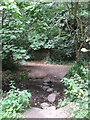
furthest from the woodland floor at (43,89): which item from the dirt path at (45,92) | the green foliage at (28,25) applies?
the green foliage at (28,25)

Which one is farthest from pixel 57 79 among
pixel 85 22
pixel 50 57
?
pixel 50 57

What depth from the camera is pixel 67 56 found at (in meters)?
5.71

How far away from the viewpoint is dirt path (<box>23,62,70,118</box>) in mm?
1942

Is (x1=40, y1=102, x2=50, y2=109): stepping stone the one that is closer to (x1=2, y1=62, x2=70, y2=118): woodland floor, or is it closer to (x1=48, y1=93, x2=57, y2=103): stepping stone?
(x1=2, y1=62, x2=70, y2=118): woodland floor

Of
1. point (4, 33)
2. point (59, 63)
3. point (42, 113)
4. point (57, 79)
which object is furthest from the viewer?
point (59, 63)

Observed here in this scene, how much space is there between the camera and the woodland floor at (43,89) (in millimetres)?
1943

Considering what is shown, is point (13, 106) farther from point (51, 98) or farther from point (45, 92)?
point (45, 92)

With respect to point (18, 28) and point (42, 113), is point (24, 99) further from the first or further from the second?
point (18, 28)

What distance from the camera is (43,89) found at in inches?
130

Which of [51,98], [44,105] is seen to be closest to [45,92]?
[51,98]

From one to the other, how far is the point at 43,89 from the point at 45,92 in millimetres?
177

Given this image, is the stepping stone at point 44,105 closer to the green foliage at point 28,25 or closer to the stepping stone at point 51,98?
the stepping stone at point 51,98

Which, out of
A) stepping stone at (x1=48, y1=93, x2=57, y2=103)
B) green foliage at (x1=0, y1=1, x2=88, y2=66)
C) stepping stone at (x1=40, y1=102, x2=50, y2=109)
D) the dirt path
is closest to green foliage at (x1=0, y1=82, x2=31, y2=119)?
A: the dirt path

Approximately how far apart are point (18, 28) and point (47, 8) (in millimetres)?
755
